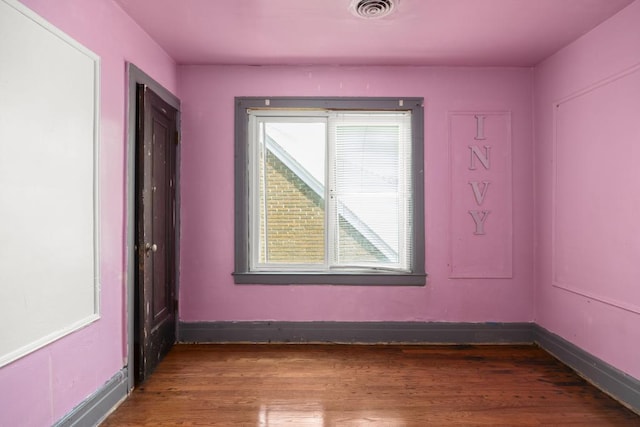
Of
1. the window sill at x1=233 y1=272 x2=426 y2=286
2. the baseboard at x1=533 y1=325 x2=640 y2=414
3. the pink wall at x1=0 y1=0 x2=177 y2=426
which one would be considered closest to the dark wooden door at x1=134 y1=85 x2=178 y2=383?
the pink wall at x1=0 y1=0 x2=177 y2=426

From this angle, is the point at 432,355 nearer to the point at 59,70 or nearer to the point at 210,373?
the point at 210,373

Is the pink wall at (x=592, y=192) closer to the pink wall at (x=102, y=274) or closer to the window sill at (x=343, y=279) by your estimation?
the window sill at (x=343, y=279)

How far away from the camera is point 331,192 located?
12.9 feet

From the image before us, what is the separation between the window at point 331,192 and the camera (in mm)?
3889

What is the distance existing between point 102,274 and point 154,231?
2.36ft


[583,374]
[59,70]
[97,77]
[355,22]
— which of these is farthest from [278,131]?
[583,374]

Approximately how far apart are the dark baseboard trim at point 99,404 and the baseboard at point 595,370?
3.46m

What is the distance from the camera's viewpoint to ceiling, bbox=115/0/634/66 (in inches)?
108

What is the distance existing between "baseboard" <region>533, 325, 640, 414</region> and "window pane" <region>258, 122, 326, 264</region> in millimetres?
2209

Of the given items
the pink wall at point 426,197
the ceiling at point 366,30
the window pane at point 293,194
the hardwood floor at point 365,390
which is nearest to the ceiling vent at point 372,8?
the ceiling at point 366,30

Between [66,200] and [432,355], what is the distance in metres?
3.09

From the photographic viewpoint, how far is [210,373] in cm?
319

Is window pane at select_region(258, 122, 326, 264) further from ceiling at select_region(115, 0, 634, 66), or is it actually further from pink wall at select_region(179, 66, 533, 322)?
ceiling at select_region(115, 0, 634, 66)

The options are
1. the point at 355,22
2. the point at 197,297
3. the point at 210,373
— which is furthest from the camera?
the point at 197,297
